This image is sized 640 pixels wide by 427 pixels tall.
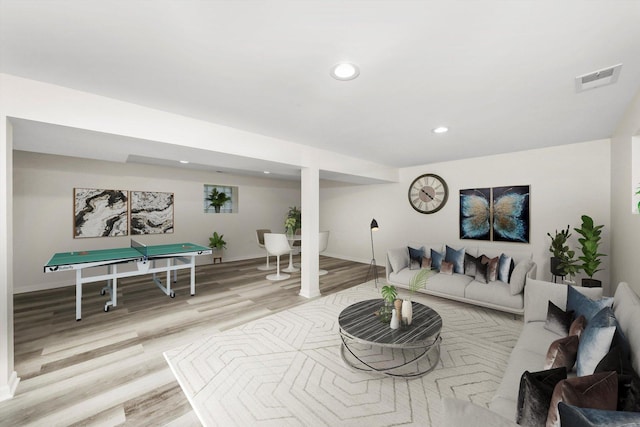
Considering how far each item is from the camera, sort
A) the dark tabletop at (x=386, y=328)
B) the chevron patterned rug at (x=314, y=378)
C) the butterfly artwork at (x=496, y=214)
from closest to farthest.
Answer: the chevron patterned rug at (x=314, y=378) < the dark tabletop at (x=386, y=328) < the butterfly artwork at (x=496, y=214)

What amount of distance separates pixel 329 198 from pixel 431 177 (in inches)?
125

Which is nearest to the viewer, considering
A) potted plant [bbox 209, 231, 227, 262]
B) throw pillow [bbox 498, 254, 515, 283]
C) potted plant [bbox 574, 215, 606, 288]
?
potted plant [bbox 574, 215, 606, 288]

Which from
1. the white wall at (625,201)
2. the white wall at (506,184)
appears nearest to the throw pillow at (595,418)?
the white wall at (625,201)

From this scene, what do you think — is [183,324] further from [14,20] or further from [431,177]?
[431,177]

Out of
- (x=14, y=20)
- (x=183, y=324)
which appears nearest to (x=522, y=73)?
(x=14, y=20)

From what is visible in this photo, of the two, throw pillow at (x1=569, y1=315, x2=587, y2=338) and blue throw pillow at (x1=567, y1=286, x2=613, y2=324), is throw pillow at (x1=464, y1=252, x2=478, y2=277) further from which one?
throw pillow at (x1=569, y1=315, x2=587, y2=338)

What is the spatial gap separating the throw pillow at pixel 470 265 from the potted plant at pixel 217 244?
5377 mm

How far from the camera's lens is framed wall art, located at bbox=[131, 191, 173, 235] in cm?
534

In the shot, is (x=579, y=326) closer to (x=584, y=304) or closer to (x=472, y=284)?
(x=584, y=304)

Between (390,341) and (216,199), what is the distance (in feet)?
19.0

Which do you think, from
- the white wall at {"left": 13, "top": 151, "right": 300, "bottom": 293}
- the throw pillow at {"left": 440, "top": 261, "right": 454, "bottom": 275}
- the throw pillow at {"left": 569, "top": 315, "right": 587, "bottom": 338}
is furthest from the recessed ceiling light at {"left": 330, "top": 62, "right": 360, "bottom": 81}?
the white wall at {"left": 13, "top": 151, "right": 300, "bottom": 293}

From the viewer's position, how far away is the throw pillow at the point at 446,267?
390cm

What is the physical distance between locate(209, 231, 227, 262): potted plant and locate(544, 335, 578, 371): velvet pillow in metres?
6.27

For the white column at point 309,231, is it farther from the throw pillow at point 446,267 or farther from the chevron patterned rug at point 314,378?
the throw pillow at point 446,267
